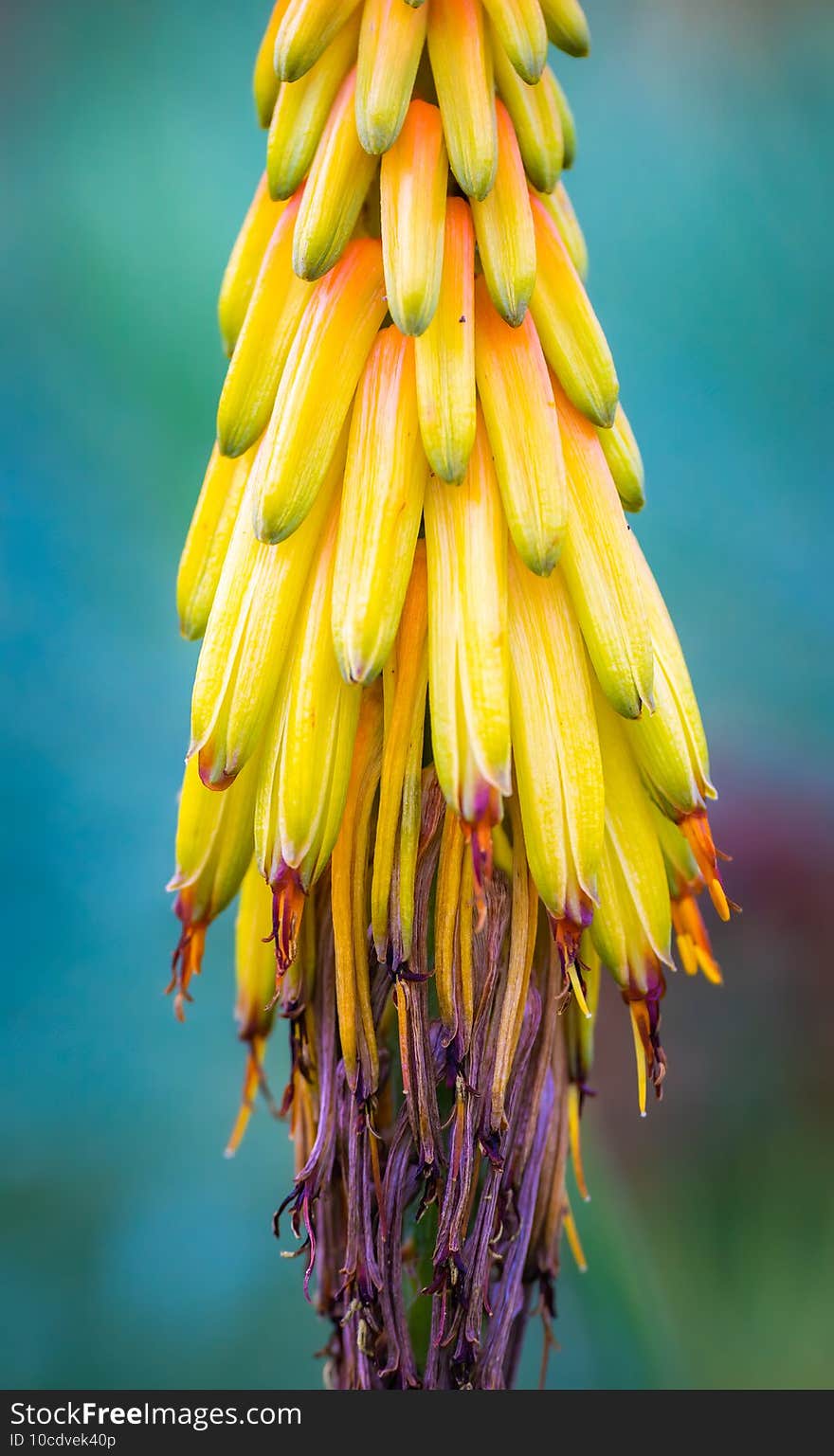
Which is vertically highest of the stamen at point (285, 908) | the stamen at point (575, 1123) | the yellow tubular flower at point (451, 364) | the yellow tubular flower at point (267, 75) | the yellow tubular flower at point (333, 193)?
the yellow tubular flower at point (267, 75)

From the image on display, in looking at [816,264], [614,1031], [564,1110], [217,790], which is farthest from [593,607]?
[816,264]

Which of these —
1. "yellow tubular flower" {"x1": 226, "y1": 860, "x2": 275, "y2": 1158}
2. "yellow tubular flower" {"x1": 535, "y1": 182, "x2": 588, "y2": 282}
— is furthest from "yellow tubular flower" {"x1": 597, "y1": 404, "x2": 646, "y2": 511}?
"yellow tubular flower" {"x1": 226, "y1": 860, "x2": 275, "y2": 1158}

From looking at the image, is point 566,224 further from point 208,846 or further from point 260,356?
point 208,846

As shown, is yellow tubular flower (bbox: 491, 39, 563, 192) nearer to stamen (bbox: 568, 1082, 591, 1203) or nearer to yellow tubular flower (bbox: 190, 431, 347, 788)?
yellow tubular flower (bbox: 190, 431, 347, 788)

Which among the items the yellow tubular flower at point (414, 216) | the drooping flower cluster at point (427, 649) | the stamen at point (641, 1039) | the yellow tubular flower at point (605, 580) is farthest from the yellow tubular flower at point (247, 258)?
the stamen at point (641, 1039)

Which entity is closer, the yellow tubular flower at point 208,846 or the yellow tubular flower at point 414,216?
the yellow tubular flower at point 414,216

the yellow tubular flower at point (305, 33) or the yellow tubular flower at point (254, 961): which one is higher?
the yellow tubular flower at point (305, 33)

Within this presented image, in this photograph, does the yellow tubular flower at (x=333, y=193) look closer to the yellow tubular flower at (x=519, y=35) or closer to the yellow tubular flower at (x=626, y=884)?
the yellow tubular flower at (x=519, y=35)
